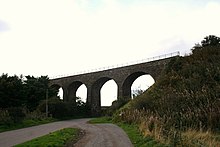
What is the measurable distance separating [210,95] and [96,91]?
3691 cm

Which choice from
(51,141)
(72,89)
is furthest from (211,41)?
(72,89)

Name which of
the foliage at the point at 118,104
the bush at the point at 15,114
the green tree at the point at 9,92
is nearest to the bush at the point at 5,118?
the bush at the point at 15,114

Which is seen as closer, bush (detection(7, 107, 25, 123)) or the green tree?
bush (detection(7, 107, 25, 123))

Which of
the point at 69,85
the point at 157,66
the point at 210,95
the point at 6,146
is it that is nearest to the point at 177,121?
the point at 210,95

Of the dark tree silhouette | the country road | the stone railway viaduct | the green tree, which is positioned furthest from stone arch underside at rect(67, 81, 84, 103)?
→ the country road

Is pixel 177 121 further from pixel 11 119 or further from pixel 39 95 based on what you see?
pixel 39 95

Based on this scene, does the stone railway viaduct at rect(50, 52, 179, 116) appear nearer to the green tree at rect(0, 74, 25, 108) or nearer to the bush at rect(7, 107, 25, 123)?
the green tree at rect(0, 74, 25, 108)

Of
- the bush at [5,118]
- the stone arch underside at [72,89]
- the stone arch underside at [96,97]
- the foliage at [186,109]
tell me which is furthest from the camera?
the stone arch underside at [72,89]

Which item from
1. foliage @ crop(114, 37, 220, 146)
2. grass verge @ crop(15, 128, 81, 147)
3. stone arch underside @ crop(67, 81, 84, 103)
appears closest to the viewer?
grass verge @ crop(15, 128, 81, 147)

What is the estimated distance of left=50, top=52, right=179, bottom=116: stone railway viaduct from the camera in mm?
39559

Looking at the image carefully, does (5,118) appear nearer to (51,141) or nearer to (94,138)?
(94,138)

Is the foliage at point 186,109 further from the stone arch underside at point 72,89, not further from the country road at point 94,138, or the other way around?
the stone arch underside at point 72,89

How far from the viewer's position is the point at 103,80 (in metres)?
49.4

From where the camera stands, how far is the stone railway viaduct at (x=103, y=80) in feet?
130
